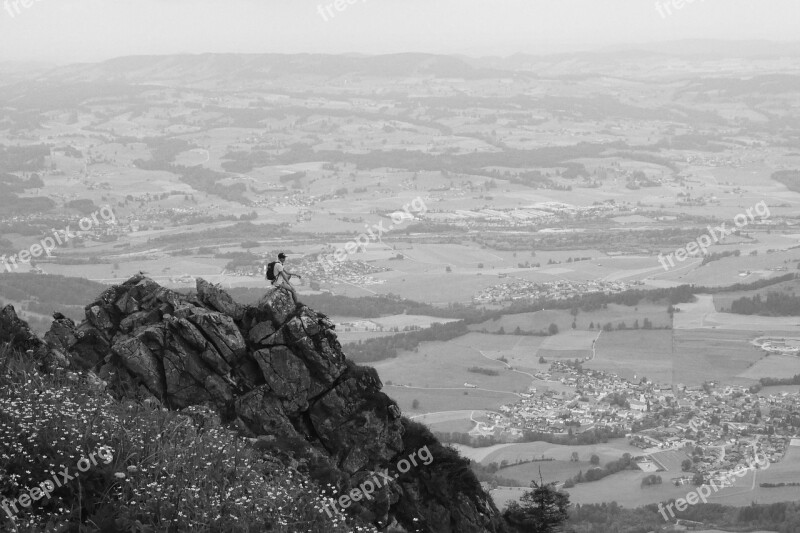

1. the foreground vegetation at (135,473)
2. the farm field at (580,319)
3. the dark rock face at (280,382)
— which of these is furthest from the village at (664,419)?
the foreground vegetation at (135,473)

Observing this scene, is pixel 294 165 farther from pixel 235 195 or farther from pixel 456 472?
pixel 456 472

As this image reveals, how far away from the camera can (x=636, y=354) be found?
6438 centimetres

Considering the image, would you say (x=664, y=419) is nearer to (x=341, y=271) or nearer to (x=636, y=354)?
(x=636, y=354)

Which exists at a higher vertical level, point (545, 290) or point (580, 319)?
point (580, 319)

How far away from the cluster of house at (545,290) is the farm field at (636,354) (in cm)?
1330

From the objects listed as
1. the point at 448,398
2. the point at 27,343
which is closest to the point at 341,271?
the point at 448,398

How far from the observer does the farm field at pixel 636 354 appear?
61.2 metres

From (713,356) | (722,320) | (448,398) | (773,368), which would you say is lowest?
(773,368)

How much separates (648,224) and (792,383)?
64.8 metres

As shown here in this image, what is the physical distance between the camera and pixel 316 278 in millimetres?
89062

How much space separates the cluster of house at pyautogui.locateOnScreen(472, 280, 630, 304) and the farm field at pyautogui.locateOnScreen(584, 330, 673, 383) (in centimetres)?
1330

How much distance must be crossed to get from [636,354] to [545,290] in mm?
21989

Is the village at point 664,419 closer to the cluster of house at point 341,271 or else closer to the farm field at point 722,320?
the farm field at point 722,320

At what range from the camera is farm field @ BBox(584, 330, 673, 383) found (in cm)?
6119
